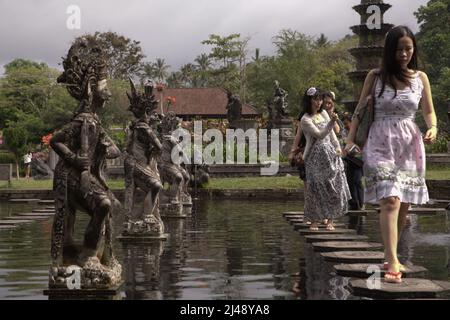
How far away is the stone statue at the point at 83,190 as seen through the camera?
21.1 ft

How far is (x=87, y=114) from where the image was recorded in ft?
22.0

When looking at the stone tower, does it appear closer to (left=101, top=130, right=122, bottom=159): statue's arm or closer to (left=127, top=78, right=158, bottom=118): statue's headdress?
(left=127, top=78, right=158, bottom=118): statue's headdress

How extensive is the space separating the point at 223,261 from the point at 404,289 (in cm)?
280

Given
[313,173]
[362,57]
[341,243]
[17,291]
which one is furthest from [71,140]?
[362,57]

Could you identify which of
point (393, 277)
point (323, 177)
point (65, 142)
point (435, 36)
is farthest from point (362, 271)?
point (435, 36)

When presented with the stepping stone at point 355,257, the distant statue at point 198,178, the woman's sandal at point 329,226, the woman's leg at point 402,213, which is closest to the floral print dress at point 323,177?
the woman's sandal at point 329,226

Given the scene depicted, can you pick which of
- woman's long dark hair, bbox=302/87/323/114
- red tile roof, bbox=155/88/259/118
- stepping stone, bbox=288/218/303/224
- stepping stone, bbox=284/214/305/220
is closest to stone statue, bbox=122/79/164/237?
woman's long dark hair, bbox=302/87/323/114

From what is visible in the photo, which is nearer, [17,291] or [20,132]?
[17,291]

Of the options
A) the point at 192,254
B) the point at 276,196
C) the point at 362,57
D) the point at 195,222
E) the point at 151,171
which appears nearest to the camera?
the point at 192,254

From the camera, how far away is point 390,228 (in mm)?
6312

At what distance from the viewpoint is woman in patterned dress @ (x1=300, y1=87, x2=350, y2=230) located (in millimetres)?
10875

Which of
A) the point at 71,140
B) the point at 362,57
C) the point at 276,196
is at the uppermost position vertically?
the point at 362,57

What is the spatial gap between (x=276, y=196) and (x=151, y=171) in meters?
13.2
